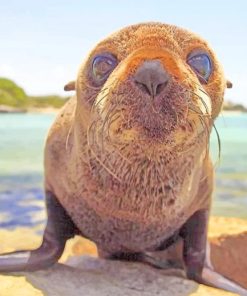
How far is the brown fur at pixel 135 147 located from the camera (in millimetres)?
3188

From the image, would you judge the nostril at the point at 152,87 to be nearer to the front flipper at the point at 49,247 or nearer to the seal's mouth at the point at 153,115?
the seal's mouth at the point at 153,115

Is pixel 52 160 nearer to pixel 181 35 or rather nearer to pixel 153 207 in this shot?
pixel 153 207

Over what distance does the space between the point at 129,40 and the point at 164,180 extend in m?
0.75

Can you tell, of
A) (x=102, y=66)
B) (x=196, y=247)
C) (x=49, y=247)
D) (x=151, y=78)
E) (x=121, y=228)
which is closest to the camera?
(x=151, y=78)

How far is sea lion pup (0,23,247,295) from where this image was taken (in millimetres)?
3172

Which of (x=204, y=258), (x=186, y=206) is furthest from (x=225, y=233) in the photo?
(x=186, y=206)

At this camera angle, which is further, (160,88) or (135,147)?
(135,147)

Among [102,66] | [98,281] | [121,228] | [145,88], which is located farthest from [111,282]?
[145,88]

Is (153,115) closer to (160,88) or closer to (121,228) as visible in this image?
(160,88)

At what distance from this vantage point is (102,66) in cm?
366

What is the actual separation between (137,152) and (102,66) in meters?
0.55

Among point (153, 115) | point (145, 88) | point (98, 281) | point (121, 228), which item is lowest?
point (98, 281)

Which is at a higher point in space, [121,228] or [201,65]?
[201,65]

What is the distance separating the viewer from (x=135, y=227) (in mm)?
4012
